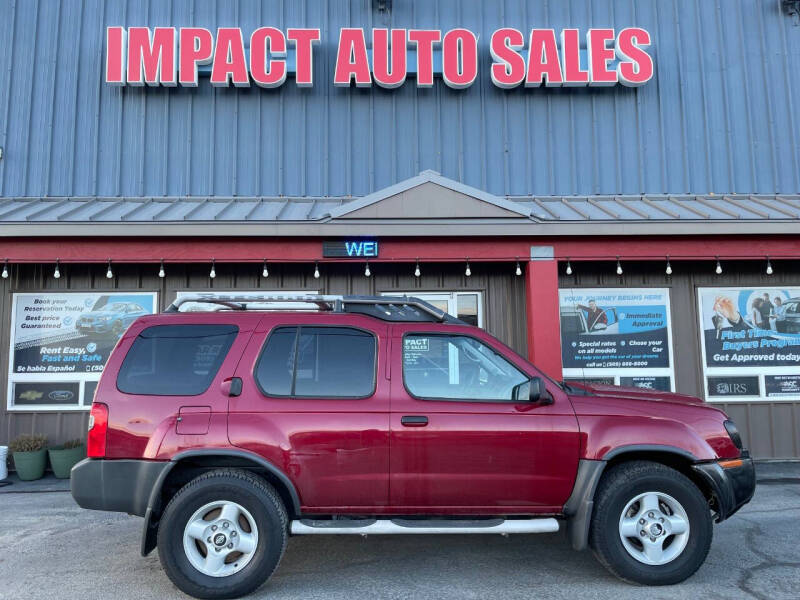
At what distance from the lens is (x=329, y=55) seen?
10.1 metres

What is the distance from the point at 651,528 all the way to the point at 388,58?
836cm

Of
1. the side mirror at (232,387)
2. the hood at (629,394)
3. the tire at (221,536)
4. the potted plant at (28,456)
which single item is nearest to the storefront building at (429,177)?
the potted plant at (28,456)

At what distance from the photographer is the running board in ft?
13.4

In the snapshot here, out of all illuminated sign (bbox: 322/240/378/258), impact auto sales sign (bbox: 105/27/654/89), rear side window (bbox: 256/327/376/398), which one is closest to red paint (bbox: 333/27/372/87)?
impact auto sales sign (bbox: 105/27/654/89)

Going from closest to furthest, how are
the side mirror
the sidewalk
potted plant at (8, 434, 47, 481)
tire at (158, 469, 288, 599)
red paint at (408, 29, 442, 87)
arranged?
tire at (158, 469, 288, 599) → the side mirror → the sidewalk → potted plant at (8, 434, 47, 481) → red paint at (408, 29, 442, 87)

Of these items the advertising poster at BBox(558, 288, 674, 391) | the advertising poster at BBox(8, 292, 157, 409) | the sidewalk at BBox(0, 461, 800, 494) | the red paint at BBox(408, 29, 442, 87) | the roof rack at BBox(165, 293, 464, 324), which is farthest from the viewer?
the red paint at BBox(408, 29, 442, 87)

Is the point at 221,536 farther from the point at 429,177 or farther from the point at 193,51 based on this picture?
the point at 193,51

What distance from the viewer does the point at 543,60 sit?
994 centimetres

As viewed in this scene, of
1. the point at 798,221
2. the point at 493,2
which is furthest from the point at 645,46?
the point at 798,221

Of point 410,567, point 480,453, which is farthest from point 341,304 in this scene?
point 410,567

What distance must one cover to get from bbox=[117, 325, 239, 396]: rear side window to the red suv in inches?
0.4

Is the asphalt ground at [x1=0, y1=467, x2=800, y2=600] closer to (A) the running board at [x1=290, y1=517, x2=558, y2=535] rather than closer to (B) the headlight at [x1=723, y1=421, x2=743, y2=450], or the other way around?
(A) the running board at [x1=290, y1=517, x2=558, y2=535]

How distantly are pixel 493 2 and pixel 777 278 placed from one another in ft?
21.8

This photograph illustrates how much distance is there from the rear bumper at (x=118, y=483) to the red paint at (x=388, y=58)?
7.63 m
